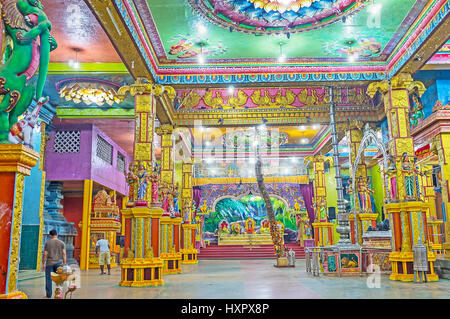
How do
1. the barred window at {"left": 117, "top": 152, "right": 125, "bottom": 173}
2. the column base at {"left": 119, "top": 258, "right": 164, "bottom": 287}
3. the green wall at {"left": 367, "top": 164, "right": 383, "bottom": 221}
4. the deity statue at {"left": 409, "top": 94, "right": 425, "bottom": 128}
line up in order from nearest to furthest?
1. the column base at {"left": 119, "top": 258, "right": 164, "bottom": 287}
2. the deity statue at {"left": 409, "top": 94, "right": 425, "bottom": 128}
3. the barred window at {"left": 117, "top": 152, "right": 125, "bottom": 173}
4. the green wall at {"left": 367, "top": 164, "right": 383, "bottom": 221}

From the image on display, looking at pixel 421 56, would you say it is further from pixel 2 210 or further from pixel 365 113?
pixel 2 210

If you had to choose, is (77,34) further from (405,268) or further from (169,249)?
(405,268)

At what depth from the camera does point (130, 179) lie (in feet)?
27.1

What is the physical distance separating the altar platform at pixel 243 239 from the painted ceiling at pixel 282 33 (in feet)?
48.5

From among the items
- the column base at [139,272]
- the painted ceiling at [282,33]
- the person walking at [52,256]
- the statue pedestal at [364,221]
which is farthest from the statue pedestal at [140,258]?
the statue pedestal at [364,221]

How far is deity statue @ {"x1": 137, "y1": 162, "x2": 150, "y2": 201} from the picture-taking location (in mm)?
8242

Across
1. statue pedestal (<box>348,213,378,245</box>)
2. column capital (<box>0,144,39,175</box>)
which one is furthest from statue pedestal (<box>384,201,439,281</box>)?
column capital (<box>0,144,39,175</box>)

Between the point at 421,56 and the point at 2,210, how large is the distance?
7.97 m

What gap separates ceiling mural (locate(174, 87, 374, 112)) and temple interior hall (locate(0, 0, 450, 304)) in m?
0.04

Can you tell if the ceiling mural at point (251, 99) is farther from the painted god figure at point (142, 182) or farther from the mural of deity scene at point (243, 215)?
the mural of deity scene at point (243, 215)

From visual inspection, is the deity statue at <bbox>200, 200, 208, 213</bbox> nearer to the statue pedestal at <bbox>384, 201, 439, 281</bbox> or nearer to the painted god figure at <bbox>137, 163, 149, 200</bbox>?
the painted god figure at <bbox>137, 163, 149, 200</bbox>

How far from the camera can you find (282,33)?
7984 millimetres
